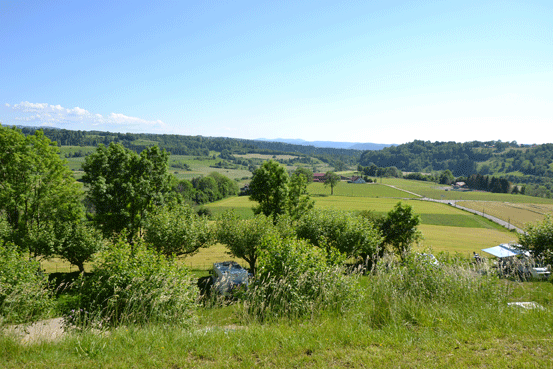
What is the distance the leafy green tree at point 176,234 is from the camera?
23.6 metres

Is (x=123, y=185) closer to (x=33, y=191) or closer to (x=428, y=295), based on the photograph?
(x=33, y=191)

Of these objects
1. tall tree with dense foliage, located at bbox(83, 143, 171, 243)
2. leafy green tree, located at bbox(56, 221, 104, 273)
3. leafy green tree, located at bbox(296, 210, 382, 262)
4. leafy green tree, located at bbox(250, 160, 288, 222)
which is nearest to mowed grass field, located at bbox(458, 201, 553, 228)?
leafy green tree, located at bbox(296, 210, 382, 262)

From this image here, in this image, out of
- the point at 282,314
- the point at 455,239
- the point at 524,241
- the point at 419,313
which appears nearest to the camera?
the point at 419,313

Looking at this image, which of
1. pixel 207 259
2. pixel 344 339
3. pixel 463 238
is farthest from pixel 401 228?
pixel 344 339

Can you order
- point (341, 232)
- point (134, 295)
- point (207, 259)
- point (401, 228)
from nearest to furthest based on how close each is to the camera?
point (134, 295), point (341, 232), point (401, 228), point (207, 259)

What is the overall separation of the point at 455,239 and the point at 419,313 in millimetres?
55756

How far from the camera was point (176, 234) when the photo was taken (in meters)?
23.7

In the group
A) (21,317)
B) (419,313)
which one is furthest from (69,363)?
(419,313)

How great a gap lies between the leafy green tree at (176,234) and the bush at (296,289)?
1576 cm

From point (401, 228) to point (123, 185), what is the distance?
2998 cm

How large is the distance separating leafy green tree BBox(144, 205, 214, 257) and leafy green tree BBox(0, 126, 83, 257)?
7427 millimetres

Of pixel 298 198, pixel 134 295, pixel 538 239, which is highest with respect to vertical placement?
pixel 134 295

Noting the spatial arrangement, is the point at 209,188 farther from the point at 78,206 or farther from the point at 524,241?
the point at 524,241

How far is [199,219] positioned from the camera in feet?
90.6
